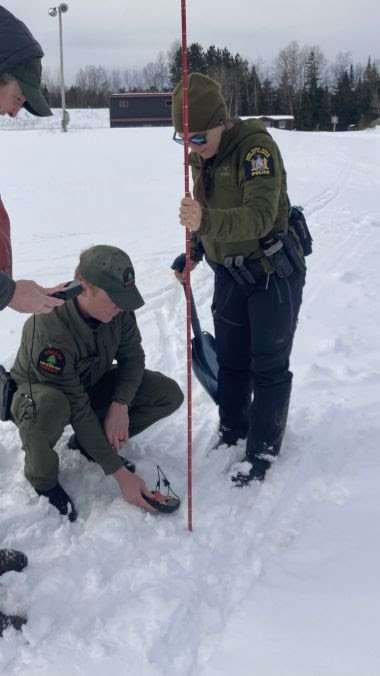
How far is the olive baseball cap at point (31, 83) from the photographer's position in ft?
7.71

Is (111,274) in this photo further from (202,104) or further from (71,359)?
(202,104)

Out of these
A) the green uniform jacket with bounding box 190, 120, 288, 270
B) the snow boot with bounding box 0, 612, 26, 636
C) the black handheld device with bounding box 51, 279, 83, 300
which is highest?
the green uniform jacket with bounding box 190, 120, 288, 270

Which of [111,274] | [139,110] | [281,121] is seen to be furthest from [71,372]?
[281,121]

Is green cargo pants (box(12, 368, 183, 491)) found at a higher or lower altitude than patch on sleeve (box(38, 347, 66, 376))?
lower

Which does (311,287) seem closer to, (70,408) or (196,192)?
(196,192)

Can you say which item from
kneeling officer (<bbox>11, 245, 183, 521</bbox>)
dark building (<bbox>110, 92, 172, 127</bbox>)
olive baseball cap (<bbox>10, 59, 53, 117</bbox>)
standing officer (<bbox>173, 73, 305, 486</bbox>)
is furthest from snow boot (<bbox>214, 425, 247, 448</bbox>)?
dark building (<bbox>110, 92, 172, 127</bbox>)

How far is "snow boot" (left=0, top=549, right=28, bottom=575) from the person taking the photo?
2.83 meters

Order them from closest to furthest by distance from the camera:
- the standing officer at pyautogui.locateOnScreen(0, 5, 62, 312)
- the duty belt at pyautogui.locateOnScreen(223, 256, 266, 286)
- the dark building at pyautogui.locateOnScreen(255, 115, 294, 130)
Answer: the standing officer at pyautogui.locateOnScreen(0, 5, 62, 312), the duty belt at pyautogui.locateOnScreen(223, 256, 266, 286), the dark building at pyautogui.locateOnScreen(255, 115, 294, 130)

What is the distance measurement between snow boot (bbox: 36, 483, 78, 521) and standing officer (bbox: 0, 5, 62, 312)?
115cm

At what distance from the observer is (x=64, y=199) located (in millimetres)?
13930

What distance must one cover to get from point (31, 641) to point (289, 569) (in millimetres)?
1061

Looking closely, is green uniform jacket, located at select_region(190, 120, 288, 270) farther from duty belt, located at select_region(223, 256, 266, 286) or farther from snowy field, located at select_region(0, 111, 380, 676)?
snowy field, located at select_region(0, 111, 380, 676)

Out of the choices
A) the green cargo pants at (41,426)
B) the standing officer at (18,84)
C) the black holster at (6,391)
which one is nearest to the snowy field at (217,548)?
the green cargo pants at (41,426)

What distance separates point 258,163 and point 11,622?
209 cm
